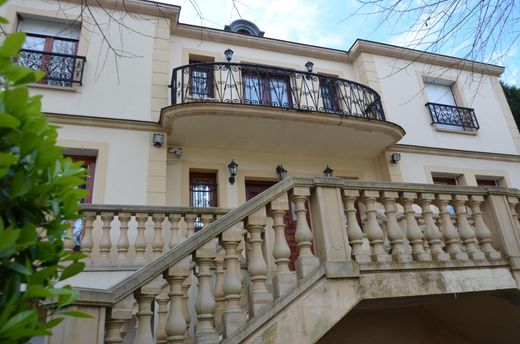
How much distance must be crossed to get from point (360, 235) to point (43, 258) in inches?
103

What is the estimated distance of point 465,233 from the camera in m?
3.94

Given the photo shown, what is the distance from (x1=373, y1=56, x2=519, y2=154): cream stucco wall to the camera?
9.55 metres

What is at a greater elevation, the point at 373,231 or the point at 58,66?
the point at 58,66

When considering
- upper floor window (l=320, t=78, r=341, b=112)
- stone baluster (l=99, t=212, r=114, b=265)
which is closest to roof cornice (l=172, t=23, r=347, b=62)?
upper floor window (l=320, t=78, r=341, b=112)

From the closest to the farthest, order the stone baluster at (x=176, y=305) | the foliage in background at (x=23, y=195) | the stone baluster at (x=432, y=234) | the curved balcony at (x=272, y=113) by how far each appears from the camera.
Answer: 1. the foliage in background at (x=23, y=195)
2. the stone baluster at (x=176, y=305)
3. the stone baluster at (x=432, y=234)
4. the curved balcony at (x=272, y=113)

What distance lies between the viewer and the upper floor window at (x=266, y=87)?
844cm

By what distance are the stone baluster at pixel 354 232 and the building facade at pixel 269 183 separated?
0.02 metres

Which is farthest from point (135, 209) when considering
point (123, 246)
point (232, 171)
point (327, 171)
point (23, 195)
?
point (327, 171)

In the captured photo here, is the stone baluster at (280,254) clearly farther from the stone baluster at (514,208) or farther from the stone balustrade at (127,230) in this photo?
the stone baluster at (514,208)

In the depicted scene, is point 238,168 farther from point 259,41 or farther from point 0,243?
point 0,243

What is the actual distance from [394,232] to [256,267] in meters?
1.49

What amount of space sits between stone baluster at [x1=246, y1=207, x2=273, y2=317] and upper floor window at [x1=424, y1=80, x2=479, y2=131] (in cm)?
820

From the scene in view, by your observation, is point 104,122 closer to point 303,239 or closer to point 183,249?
point 183,249

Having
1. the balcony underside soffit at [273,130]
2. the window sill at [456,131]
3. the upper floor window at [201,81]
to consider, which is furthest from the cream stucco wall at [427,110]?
the upper floor window at [201,81]
